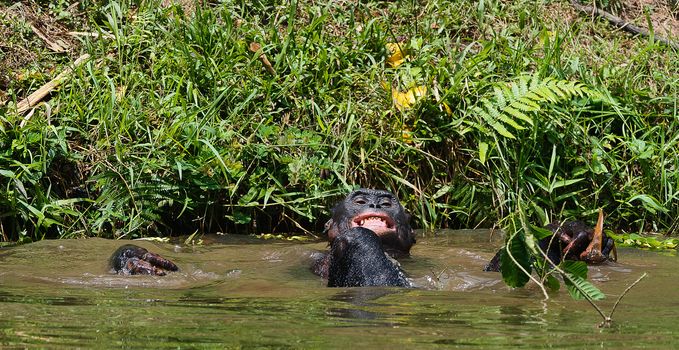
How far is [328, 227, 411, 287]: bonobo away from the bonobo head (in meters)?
1.24

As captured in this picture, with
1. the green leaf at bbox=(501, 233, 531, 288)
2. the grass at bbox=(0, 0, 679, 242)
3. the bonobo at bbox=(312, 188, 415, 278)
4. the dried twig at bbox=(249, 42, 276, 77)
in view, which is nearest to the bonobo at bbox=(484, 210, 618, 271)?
the bonobo at bbox=(312, 188, 415, 278)

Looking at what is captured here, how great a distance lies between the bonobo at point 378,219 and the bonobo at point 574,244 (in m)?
0.69

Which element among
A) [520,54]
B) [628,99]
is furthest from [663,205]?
[520,54]

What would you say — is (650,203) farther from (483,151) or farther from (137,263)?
(137,263)

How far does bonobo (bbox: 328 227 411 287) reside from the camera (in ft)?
16.2

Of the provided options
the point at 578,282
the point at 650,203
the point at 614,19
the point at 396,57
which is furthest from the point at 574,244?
the point at 614,19

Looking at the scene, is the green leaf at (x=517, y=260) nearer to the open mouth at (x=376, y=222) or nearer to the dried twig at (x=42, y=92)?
the open mouth at (x=376, y=222)

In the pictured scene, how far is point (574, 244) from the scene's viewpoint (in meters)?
5.79

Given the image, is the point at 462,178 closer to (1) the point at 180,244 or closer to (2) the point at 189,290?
(1) the point at 180,244

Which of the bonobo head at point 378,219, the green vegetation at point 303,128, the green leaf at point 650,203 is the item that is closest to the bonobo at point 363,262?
the bonobo head at point 378,219

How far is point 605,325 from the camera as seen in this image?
364cm

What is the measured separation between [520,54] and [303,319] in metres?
5.51

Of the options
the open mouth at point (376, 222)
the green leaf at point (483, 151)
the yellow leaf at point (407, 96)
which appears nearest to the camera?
the open mouth at point (376, 222)

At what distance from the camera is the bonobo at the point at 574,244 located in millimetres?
5716
